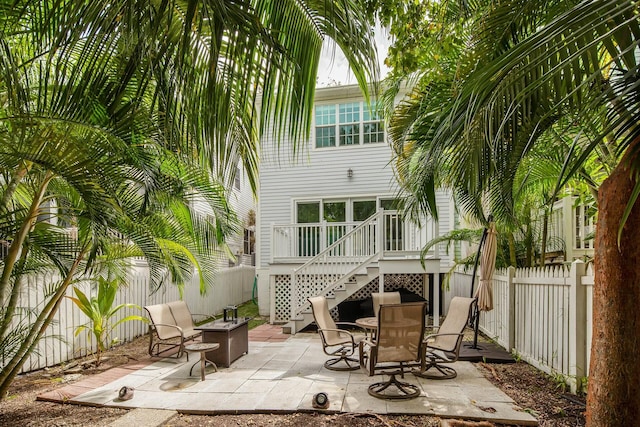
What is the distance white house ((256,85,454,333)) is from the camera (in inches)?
431

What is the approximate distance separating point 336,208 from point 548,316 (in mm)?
8382

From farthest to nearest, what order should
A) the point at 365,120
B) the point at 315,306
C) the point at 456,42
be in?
1. the point at 365,120
2. the point at 315,306
3. the point at 456,42

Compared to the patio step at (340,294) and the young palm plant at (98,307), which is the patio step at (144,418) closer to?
the young palm plant at (98,307)

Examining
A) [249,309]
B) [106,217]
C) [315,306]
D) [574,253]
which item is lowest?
[249,309]

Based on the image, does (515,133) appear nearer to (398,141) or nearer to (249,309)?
(398,141)

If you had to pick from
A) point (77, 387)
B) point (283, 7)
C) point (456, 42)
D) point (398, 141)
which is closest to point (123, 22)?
point (283, 7)

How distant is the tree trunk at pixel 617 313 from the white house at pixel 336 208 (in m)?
7.42

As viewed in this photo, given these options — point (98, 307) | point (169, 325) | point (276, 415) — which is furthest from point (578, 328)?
point (98, 307)

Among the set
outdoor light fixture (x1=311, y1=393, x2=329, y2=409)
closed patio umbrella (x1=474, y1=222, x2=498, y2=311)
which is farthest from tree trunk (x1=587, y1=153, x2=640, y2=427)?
closed patio umbrella (x1=474, y1=222, x2=498, y2=311)

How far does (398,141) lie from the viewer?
6195 mm

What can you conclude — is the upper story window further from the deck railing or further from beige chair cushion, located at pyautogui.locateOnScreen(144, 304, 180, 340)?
beige chair cushion, located at pyautogui.locateOnScreen(144, 304, 180, 340)

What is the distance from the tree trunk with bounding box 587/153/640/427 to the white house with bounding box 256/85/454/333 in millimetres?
7418

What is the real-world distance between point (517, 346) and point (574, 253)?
8.70ft

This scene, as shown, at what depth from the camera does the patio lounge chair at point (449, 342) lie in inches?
226
